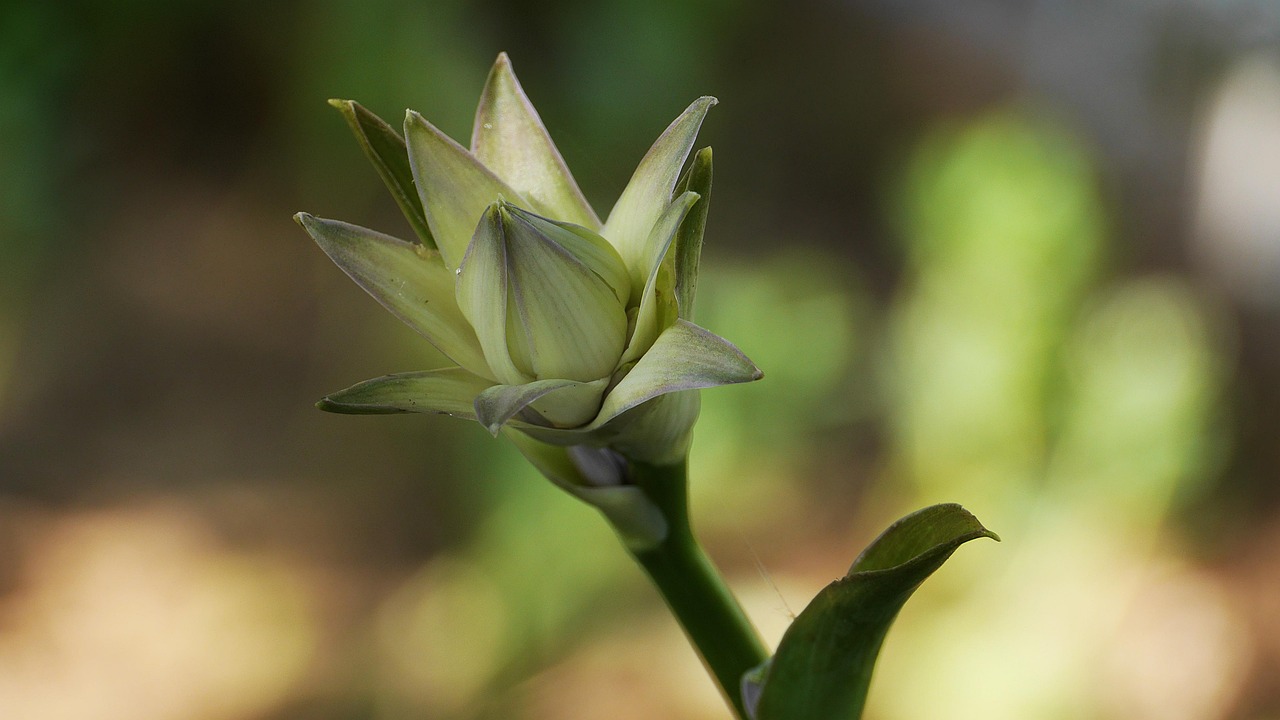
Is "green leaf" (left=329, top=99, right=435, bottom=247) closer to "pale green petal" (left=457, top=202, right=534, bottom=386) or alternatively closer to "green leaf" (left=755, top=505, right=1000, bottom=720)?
"pale green petal" (left=457, top=202, right=534, bottom=386)

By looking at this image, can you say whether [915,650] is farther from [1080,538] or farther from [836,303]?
[836,303]

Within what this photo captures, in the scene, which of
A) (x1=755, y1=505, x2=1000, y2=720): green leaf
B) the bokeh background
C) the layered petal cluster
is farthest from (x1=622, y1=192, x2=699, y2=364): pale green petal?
the bokeh background

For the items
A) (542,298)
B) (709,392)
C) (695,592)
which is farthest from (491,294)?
(709,392)

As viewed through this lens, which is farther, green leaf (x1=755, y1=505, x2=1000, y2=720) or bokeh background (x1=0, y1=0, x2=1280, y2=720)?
bokeh background (x1=0, y1=0, x2=1280, y2=720)

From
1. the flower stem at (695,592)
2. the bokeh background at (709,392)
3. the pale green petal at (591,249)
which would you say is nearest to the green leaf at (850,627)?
the flower stem at (695,592)

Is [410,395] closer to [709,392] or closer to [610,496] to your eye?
[610,496]

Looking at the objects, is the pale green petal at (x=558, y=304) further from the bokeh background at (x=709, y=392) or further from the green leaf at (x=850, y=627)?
the bokeh background at (x=709, y=392)
